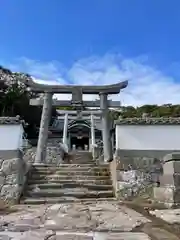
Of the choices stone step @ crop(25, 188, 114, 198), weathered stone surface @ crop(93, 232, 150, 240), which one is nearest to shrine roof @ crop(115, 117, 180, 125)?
stone step @ crop(25, 188, 114, 198)

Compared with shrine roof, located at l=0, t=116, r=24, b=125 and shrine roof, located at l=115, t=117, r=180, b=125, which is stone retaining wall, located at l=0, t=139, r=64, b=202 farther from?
shrine roof, located at l=115, t=117, r=180, b=125

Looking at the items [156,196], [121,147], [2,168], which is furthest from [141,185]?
[2,168]

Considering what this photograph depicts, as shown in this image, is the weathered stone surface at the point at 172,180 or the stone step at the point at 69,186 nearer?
the weathered stone surface at the point at 172,180

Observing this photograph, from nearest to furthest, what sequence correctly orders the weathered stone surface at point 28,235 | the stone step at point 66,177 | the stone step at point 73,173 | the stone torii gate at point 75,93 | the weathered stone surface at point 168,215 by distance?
the weathered stone surface at point 28,235
the weathered stone surface at point 168,215
the stone step at point 66,177
the stone step at point 73,173
the stone torii gate at point 75,93

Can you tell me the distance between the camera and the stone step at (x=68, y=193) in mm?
6652

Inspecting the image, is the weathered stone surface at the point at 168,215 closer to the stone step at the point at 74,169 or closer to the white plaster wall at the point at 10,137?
the stone step at the point at 74,169

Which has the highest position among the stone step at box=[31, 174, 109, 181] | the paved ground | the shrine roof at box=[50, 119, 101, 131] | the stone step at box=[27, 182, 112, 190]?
the shrine roof at box=[50, 119, 101, 131]

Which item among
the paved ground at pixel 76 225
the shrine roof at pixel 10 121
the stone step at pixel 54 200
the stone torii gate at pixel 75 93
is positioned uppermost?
the stone torii gate at pixel 75 93

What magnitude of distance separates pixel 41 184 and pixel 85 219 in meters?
3.26

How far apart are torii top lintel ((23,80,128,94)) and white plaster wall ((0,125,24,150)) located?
5.57 metres

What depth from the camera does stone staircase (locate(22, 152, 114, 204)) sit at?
Result: 6582mm

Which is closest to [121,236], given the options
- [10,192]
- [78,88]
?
[10,192]

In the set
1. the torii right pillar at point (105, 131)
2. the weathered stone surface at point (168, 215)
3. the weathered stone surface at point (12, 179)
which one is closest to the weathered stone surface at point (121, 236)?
the weathered stone surface at point (168, 215)

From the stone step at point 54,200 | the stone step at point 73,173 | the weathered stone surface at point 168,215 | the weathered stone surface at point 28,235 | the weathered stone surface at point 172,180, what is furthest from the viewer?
the stone step at point 73,173
